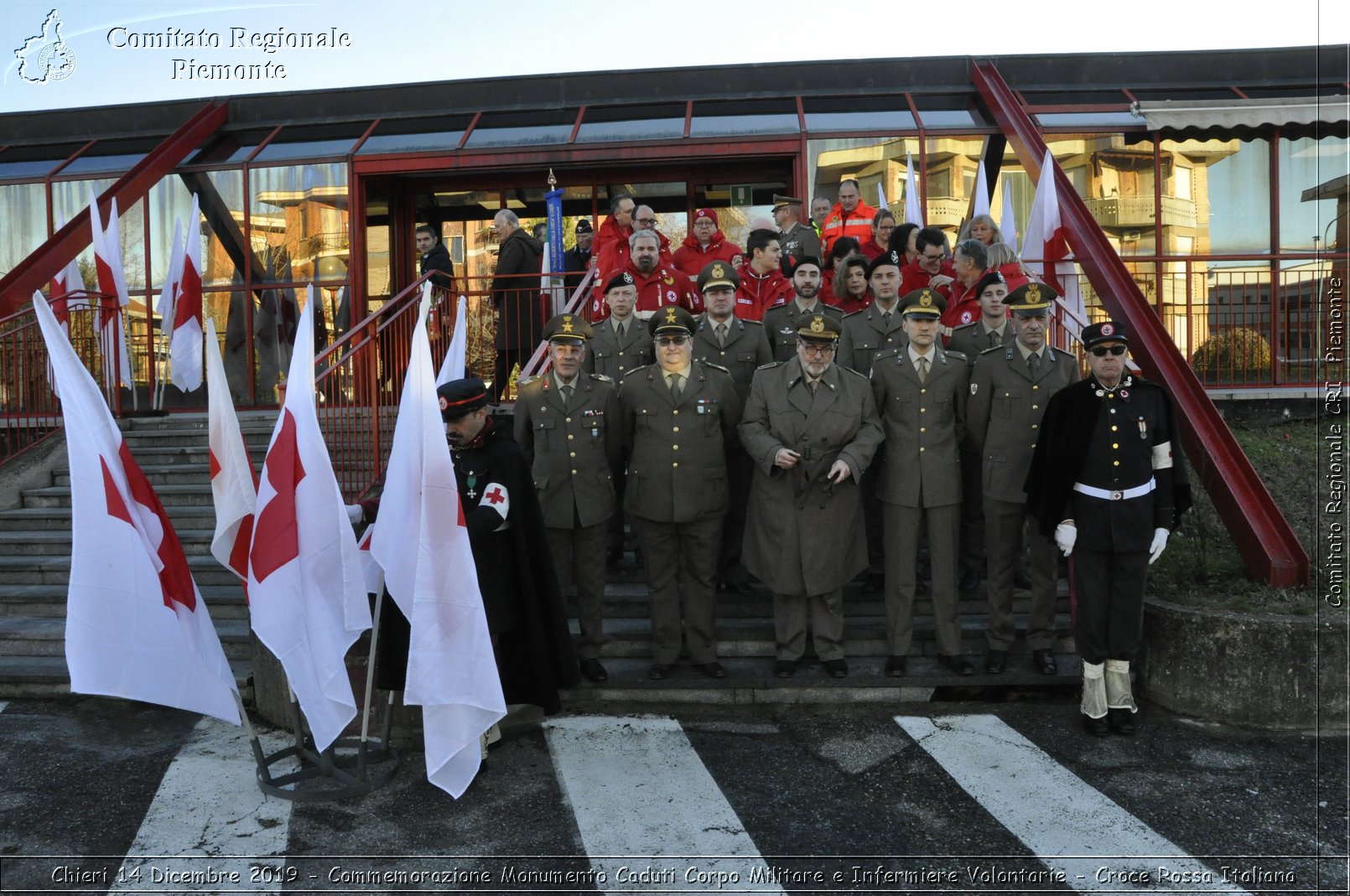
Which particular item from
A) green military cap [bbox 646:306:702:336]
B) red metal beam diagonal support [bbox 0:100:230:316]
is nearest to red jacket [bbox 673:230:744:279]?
green military cap [bbox 646:306:702:336]

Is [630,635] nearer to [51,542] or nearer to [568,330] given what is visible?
[568,330]

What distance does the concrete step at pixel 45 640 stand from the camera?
6750 millimetres

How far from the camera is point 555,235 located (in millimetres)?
11297

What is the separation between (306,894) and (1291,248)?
1282 cm

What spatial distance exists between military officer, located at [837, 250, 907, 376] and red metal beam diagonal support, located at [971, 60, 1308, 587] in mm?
1772

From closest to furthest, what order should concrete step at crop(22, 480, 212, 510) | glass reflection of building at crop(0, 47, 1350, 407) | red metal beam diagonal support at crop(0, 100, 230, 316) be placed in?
concrete step at crop(22, 480, 212, 510) → red metal beam diagonal support at crop(0, 100, 230, 316) → glass reflection of building at crop(0, 47, 1350, 407)

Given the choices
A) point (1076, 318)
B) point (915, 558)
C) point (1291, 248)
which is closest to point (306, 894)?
point (915, 558)

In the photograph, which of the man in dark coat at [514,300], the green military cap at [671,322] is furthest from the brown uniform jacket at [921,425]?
the man in dark coat at [514,300]

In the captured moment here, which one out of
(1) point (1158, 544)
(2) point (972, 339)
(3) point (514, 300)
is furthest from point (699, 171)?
(1) point (1158, 544)

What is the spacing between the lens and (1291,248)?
494 inches

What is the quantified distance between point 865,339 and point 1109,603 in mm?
2473

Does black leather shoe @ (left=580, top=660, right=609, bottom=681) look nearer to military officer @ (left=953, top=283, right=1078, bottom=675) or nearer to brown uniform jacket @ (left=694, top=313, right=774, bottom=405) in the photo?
brown uniform jacket @ (left=694, top=313, right=774, bottom=405)

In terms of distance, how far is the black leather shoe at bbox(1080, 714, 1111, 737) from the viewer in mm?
5496

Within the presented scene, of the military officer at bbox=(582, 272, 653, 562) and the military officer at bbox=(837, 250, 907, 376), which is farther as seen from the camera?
the military officer at bbox=(582, 272, 653, 562)
